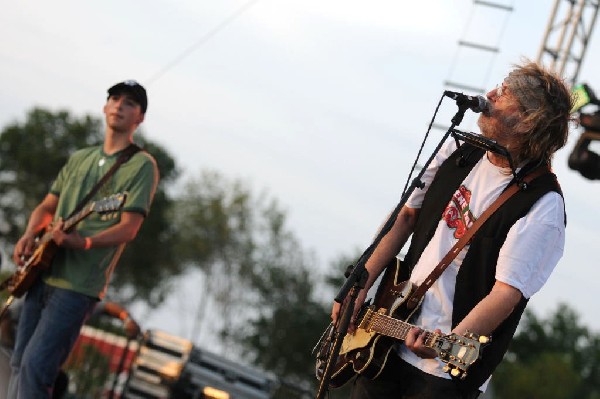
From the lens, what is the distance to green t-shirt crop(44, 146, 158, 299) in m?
5.95

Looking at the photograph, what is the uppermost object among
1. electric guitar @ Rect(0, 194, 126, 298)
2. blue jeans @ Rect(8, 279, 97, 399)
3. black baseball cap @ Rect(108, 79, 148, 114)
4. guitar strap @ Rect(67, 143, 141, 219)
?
black baseball cap @ Rect(108, 79, 148, 114)

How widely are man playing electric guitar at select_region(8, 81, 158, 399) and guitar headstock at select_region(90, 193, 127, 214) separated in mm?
80

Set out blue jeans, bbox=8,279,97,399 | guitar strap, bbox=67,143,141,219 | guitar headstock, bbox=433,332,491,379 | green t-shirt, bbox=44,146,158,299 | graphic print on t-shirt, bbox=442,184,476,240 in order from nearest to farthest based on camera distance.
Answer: guitar headstock, bbox=433,332,491,379, graphic print on t-shirt, bbox=442,184,476,240, blue jeans, bbox=8,279,97,399, green t-shirt, bbox=44,146,158,299, guitar strap, bbox=67,143,141,219

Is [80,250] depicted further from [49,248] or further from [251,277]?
[251,277]

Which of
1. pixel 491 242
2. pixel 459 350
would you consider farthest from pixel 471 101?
pixel 459 350

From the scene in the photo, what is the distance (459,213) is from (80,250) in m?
2.58

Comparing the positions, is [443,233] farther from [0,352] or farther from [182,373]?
[182,373]

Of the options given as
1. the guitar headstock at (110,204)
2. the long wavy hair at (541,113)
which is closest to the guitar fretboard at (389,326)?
the long wavy hair at (541,113)

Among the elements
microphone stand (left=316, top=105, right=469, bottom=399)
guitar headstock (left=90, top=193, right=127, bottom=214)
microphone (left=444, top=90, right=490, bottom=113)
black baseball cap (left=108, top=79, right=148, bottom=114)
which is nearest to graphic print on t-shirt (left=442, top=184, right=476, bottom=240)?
microphone stand (left=316, top=105, right=469, bottom=399)

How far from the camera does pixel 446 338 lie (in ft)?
12.4

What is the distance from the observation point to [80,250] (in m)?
6.02

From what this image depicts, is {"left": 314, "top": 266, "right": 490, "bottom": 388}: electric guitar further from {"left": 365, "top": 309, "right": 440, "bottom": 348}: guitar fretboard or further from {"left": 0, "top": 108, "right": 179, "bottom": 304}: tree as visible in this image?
{"left": 0, "top": 108, "right": 179, "bottom": 304}: tree

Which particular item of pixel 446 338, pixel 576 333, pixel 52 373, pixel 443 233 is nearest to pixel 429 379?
pixel 446 338

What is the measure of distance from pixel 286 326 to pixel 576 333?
1491 inches
